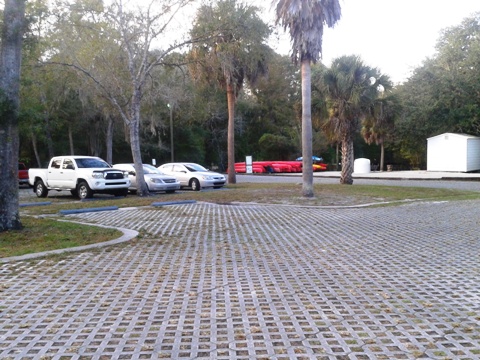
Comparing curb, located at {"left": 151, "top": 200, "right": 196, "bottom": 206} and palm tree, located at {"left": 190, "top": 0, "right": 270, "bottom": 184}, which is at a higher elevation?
palm tree, located at {"left": 190, "top": 0, "right": 270, "bottom": 184}

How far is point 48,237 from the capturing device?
31.9 ft

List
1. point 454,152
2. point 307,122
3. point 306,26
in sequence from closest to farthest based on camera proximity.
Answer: point 306,26 → point 307,122 → point 454,152

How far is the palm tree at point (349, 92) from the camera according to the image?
23.5 m

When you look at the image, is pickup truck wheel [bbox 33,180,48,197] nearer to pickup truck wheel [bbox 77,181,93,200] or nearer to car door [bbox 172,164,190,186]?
pickup truck wheel [bbox 77,181,93,200]

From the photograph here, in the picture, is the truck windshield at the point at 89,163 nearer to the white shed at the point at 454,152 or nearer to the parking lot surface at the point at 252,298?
the parking lot surface at the point at 252,298

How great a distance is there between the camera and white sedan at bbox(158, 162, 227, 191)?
2439cm

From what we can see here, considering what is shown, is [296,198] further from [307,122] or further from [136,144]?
[136,144]

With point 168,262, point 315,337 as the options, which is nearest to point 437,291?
point 315,337

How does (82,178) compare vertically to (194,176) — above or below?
above

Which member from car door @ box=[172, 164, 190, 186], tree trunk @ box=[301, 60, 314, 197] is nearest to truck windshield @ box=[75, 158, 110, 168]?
car door @ box=[172, 164, 190, 186]

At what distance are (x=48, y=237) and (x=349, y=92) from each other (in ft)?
57.7

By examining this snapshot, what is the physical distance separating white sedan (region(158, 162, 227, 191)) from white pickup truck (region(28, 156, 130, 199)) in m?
4.21

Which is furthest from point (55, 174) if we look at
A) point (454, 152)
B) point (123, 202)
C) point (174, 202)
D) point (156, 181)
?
point (454, 152)

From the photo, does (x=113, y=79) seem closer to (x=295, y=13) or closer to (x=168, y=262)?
(x=295, y=13)
